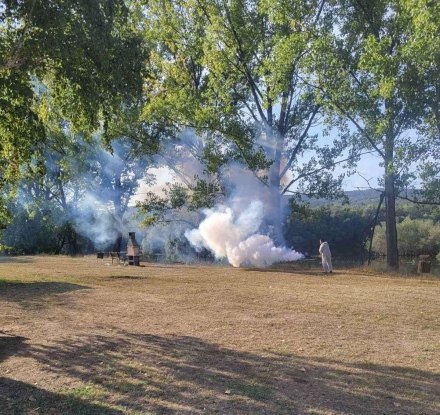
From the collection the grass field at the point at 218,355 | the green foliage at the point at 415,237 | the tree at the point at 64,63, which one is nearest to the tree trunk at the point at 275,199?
the grass field at the point at 218,355

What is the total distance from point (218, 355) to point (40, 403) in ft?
8.65

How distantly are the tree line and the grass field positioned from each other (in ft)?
13.4

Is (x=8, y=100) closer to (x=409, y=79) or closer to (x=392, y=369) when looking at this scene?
(x=392, y=369)

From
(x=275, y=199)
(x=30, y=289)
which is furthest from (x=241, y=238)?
(x=30, y=289)

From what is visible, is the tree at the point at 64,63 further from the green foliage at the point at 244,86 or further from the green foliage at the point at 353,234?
the green foliage at the point at 353,234

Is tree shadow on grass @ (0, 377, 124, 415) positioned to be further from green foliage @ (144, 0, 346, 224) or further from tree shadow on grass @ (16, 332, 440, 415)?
green foliage @ (144, 0, 346, 224)

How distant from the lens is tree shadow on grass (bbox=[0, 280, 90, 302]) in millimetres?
12375

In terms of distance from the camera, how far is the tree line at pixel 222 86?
8.80 metres

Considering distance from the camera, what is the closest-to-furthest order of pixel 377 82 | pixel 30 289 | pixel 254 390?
pixel 254 390 < pixel 30 289 < pixel 377 82

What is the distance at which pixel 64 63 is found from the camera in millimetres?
8500

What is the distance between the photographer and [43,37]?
8164mm

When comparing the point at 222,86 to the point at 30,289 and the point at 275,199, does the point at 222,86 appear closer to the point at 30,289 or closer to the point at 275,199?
the point at 275,199

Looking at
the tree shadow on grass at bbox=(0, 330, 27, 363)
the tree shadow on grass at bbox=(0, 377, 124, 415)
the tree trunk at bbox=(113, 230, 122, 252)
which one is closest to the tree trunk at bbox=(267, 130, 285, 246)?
the tree trunk at bbox=(113, 230, 122, 252)

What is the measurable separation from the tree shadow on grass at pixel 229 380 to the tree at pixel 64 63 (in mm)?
4781
